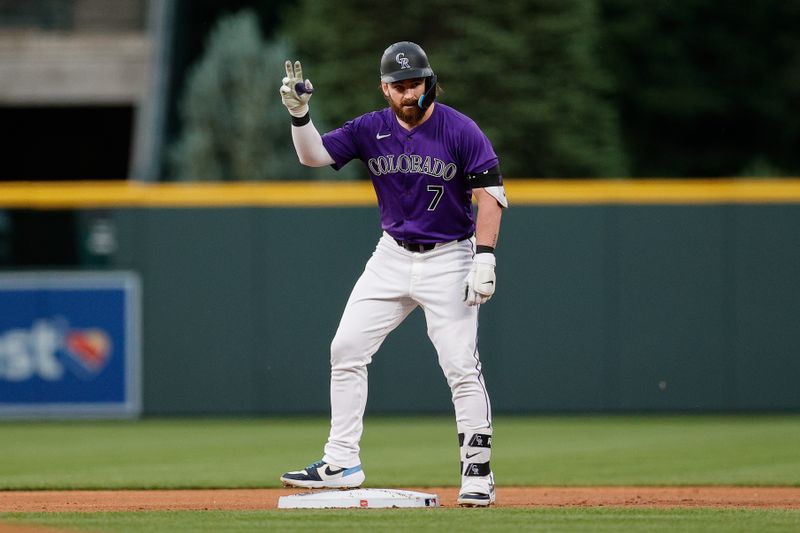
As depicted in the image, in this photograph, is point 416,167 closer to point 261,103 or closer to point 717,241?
point 717,241

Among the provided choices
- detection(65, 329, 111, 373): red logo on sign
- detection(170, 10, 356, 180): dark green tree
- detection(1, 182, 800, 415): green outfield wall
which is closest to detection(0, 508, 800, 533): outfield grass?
detection(1, 182, 800, 415): green outfield wall

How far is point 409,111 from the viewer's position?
271 inches

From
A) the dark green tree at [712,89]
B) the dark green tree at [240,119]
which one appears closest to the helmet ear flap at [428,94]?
the dark green tree at [240,119]

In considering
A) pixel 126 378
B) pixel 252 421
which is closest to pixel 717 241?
pixel 252 421

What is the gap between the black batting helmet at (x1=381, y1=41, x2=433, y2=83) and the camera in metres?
6.81

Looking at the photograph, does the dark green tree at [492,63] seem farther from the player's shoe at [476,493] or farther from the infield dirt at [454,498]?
the player's shoe at [476,493]

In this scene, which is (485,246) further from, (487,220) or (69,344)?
(69,344)

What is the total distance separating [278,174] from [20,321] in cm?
572

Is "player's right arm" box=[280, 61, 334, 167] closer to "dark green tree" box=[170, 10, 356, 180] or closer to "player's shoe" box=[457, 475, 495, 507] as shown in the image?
"player's shoe" box=[457, 475, 495, 507]

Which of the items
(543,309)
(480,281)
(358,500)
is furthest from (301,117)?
(543,309)

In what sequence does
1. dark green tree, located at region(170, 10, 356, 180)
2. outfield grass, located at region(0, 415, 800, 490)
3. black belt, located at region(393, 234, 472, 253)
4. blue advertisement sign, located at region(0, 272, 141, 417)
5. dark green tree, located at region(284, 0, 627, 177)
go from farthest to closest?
dark green tree, located at region(284, 0, 627, 177) → dark green tree, located at region(170, 10, 356, 180) → blue advertisement sign, located at region(0, 272, 141, 417) → outfield grass, located at region(0, 415, 800, 490) → black belt, located at region(393, 234, 472, 253)

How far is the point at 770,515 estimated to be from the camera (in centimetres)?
654

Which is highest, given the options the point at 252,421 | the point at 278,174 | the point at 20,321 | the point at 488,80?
the point at 488,80

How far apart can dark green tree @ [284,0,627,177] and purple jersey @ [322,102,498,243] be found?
12867 millimetres
